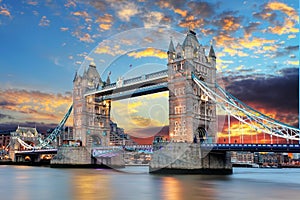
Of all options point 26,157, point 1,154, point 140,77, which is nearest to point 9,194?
point 140,77

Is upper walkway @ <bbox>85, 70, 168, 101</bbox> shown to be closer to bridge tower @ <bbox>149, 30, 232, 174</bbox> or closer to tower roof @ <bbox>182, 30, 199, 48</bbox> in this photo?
bridge tower @ <bbox>149, 30, 232, 174</bbox>

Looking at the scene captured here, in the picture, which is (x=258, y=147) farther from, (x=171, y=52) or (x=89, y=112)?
(x=89, y=112)

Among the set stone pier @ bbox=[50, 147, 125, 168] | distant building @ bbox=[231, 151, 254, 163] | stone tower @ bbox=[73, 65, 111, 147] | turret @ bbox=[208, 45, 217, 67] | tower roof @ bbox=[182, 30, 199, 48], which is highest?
tower roof @ bbox=[182, 30, 199, 48]

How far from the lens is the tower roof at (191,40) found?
47.1 meters

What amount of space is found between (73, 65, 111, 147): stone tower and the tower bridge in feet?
10.7

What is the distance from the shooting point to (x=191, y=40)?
157 ft

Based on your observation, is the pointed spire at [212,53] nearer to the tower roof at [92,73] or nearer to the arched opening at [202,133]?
the arched opening at [202,133]

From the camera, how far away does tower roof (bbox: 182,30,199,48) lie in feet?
154

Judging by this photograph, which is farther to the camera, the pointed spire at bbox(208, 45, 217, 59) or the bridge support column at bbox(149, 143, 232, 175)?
the pointed spire at bbox(208, 45, 217, 59)

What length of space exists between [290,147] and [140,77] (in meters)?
25.6

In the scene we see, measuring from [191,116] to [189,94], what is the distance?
8.77ft

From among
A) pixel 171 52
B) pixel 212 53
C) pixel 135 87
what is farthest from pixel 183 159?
pixel 135 87

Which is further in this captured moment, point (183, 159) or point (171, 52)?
point (171, 52)

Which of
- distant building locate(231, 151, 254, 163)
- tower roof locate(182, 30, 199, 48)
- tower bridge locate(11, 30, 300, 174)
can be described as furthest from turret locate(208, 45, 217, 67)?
distant building locate(231, 151, 254, 163)
